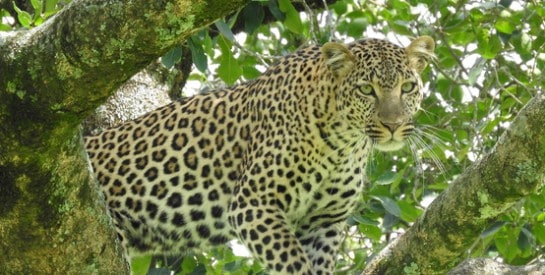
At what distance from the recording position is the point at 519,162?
19.7ft

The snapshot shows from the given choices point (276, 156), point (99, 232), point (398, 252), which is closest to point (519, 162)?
point (398, 252)

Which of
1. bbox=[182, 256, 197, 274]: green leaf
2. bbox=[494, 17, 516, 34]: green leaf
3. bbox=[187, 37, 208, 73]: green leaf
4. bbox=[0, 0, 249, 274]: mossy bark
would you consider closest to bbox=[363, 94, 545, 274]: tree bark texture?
bbox=[0, 0, 249, 274]: mossy bark

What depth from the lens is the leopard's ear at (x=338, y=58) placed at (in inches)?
334

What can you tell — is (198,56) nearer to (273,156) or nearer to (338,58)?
(273,156)

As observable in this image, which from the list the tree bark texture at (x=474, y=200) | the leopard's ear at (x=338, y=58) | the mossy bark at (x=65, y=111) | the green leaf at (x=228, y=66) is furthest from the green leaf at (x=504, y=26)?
the mossy bark at (x=65, y=111)

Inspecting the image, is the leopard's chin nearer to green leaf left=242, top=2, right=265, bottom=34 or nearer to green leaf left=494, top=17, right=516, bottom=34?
green leaf left=242, top=2, right=265, bottom=34

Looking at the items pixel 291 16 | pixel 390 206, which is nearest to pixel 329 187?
pixel 390 206

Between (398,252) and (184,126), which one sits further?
(184,126)

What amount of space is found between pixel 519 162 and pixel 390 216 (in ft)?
9.13

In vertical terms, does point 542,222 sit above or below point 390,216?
below

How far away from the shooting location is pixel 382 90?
8.47 m

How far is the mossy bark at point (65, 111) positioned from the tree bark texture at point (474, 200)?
1804 mm

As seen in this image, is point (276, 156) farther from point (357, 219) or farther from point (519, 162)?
point (519, 162)

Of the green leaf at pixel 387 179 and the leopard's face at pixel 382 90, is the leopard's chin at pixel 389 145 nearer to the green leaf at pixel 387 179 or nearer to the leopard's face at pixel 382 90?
the leopard's face at pixel 382 90
